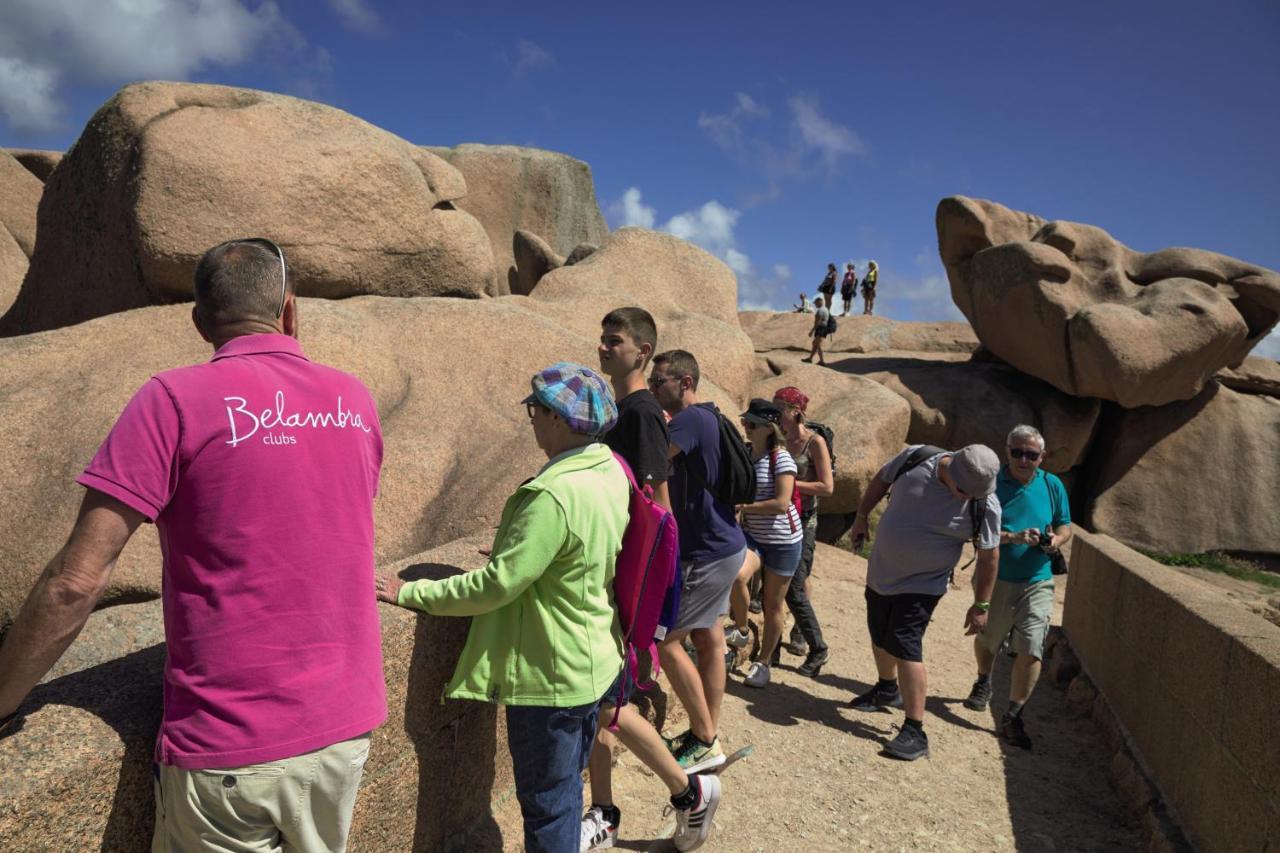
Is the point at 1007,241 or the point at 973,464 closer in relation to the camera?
the point at 973,464

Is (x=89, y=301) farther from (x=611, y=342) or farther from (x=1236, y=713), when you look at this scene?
(x=1236, y=713)

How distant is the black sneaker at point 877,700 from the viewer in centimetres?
529

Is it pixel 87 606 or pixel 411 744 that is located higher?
pixel 87 606

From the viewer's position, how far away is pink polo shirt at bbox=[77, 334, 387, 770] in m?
1.57

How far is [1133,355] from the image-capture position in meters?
13.1

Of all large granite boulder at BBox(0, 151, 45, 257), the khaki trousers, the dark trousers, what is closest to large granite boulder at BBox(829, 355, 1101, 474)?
the dark trousers

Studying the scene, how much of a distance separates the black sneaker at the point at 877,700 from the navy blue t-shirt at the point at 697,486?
6.70 ft

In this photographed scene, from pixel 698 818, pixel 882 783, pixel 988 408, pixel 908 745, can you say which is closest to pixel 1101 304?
pixel 988 408

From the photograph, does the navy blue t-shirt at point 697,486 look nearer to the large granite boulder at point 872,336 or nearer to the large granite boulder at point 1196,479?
the large granite boulder at point 1196,479

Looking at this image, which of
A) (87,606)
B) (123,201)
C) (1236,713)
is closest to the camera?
(87,606)

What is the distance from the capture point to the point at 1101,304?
13.5 meters

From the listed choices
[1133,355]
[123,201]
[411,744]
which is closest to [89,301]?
[123,201]

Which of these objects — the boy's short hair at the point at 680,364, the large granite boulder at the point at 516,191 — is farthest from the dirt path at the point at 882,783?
the large granite boulder at the point at 516,191

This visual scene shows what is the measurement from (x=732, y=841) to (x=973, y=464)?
6.83 ft
